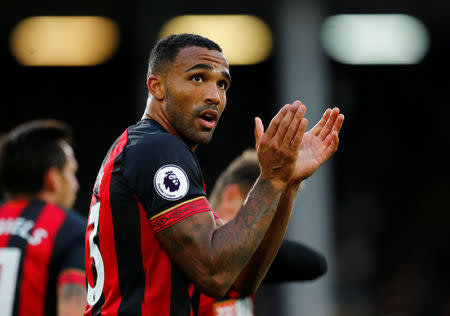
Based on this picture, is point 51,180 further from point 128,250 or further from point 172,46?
point 128,250

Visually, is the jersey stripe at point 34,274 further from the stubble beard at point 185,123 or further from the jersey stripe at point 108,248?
the stubble beard at point 185,123

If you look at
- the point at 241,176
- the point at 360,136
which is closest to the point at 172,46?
the point at 241,176

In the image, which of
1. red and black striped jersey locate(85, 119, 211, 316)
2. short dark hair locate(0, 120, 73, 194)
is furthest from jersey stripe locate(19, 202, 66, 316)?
red and black striped jersey locate(85, 119, 211, 316)

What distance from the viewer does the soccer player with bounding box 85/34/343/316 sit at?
6.88ft

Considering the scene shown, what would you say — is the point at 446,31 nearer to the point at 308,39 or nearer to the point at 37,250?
the point at 308,39

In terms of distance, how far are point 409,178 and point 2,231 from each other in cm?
1224

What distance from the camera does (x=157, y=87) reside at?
249 cm

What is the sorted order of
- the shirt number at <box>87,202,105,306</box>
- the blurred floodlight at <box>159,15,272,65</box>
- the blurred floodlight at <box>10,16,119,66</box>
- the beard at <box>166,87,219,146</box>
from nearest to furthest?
the shirt number at <box>87,202,105,306</box>, the beard at <box>166,87,219,146</box>, the blurred floodlight at <box>159,15,272,65</box>, the blurred floodlight at <box>10,16,119,66</box>

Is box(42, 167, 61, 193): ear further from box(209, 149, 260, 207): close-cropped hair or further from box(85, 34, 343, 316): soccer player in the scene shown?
box(85, 34, 343, 316): soccer player

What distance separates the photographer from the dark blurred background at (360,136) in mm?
13281

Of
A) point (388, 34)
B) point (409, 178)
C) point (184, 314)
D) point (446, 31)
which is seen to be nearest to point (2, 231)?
point (184, 314)

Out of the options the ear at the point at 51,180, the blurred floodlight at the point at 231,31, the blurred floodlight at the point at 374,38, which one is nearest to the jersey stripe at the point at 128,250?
the ear at the point at 51,180

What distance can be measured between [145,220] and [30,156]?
186cm

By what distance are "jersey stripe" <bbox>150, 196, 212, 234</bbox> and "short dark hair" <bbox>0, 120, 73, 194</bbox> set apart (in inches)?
74.2
